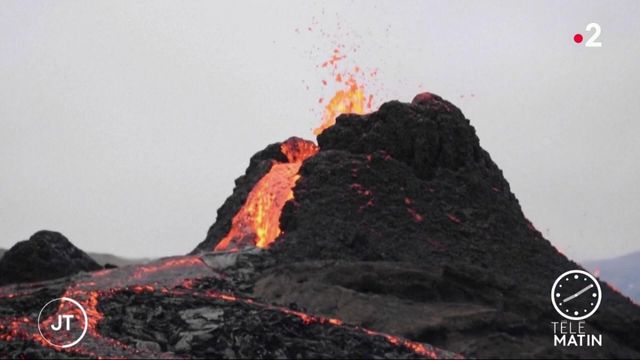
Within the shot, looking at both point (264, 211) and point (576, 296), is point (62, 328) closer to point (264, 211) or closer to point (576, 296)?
point (264, 211)

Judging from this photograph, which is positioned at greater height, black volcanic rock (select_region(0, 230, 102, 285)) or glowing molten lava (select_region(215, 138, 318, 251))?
glowing molten lava (select_region(215, 138, 318, 251))

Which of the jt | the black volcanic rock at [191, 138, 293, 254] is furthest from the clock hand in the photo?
the jt

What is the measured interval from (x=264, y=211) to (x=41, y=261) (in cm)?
1079

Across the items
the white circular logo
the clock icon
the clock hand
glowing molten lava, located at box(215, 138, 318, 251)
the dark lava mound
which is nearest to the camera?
the white circular logo

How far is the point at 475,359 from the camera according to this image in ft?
103

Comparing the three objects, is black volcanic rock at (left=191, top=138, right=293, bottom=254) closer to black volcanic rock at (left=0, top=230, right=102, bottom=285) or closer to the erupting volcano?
the erupting volcano

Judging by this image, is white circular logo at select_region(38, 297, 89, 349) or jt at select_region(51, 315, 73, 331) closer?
white circular logo at select_region(38, 297, 89, 349)

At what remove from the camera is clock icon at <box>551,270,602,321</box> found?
37156 millimetres

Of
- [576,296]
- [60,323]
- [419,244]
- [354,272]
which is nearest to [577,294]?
[576,296]

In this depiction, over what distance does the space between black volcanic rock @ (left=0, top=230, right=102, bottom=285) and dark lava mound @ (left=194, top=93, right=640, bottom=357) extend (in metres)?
7.39

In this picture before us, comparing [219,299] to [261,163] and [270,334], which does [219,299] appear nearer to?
[270,334]

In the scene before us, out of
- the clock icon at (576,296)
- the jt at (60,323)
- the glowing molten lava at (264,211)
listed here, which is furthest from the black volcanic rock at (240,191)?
the jt at (60,323)

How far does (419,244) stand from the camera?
141 feet

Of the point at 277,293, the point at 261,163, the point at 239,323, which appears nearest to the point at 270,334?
the point at 239,323
